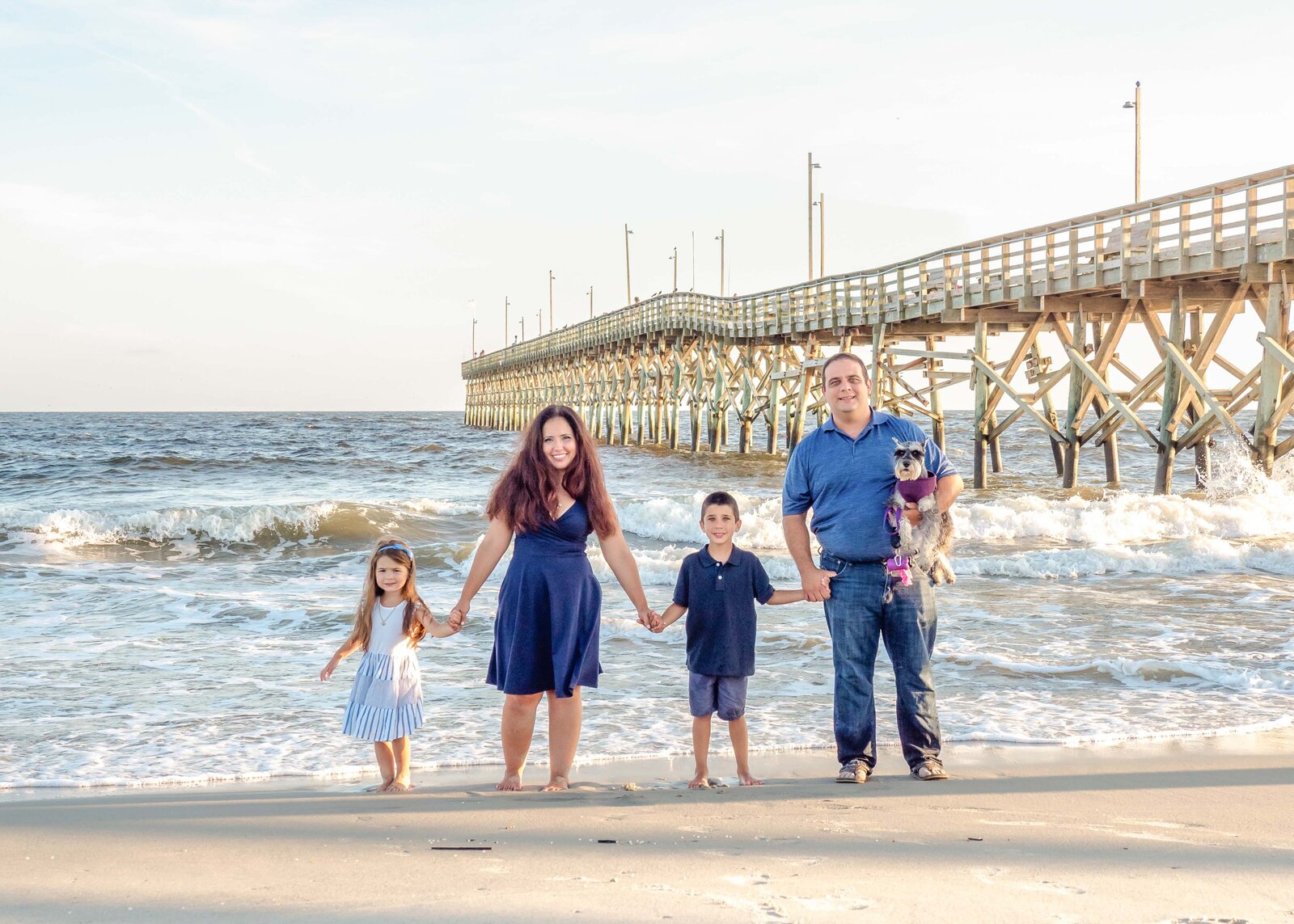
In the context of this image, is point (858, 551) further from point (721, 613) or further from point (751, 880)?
point (751, 880)

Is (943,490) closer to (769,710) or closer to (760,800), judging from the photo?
(760,800)

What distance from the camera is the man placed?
3977 mm

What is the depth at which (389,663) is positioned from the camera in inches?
167

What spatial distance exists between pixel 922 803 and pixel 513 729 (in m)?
1.42

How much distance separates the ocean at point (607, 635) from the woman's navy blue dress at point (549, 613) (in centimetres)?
106

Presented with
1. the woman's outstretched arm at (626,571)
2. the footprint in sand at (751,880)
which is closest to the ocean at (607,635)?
the woman's outstretched arm at (626,571)

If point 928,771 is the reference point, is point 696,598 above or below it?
above

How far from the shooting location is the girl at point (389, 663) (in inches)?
166

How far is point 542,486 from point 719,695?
3.20ft

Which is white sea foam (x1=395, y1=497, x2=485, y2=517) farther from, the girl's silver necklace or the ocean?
the girl's silver necklace

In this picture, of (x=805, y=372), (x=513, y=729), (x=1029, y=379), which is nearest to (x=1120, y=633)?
(x=513, y=729)

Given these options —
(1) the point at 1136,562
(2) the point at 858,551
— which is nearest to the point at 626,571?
(2) the point at 858,551

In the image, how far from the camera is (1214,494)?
1598cm

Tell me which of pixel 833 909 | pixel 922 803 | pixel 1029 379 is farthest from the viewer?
pixel 1029 379
